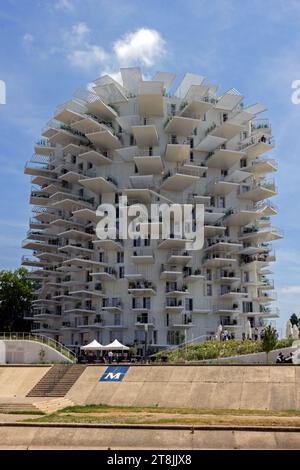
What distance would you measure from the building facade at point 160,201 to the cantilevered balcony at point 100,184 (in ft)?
0.48

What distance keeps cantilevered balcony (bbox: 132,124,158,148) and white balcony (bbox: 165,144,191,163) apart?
2.28 meters

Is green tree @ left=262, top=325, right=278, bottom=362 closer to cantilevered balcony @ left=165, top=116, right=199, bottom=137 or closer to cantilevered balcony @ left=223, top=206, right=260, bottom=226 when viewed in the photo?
cantilevered balcony @ left=223, top=206, right=260, bottom=226

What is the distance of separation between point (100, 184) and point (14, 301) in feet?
93.9

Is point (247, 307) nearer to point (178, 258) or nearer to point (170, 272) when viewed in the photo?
point (178, 258)

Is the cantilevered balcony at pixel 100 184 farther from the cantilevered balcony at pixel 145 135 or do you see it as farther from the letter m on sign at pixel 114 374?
the letter m on sign at pixel 114 374

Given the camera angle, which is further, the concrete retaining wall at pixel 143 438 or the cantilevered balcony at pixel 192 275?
the cantilevered balcony at pixel 192 275

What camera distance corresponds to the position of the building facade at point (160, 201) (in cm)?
6881

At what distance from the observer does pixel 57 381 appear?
132 ft

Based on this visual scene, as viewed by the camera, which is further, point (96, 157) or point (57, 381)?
point (96, 157)

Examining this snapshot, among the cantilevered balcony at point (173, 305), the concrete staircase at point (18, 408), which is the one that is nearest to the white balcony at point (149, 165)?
the cantilevered balcony at point (173, 305)

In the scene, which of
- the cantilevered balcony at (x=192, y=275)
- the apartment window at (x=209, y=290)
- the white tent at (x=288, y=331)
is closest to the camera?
the white tent at (x=288, y=331)

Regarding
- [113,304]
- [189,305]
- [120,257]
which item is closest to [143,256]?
[120,257]

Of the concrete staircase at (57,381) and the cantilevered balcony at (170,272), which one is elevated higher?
the cantilevered balcony at (170,272)

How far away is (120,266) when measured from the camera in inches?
2788
